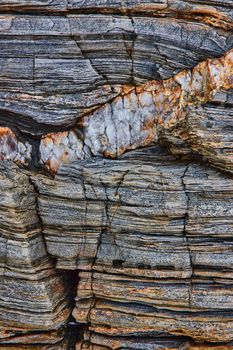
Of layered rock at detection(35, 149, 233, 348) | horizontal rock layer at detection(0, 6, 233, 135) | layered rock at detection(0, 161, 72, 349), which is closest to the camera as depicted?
horizontal rock layer at detection(0, 6, 233, 135)

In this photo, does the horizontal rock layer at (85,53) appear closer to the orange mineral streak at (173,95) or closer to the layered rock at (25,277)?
the orange mineral streak at (173,95)

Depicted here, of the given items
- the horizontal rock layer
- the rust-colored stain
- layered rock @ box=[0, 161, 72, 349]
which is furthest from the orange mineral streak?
layered rock @ box=[0, 161, 72, 349]

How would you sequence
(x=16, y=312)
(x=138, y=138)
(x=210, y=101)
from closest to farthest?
1. (x=210, y=101)
2. (x=138, y=138)
3. (x=16, y=312)

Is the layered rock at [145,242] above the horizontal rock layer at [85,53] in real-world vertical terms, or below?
below

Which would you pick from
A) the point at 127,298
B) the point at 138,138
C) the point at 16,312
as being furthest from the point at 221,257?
the point at 16,312

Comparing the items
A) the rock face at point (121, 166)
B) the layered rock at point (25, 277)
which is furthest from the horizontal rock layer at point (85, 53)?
the layered rock at point (25, 277)

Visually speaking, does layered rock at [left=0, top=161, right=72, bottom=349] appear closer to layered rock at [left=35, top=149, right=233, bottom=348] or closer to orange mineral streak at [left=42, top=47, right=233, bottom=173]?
layered rock at [left=35, top=149, right=233, bottom=348]

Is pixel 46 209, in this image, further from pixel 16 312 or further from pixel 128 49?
pixel 128 49

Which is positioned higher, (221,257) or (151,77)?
(151,77)

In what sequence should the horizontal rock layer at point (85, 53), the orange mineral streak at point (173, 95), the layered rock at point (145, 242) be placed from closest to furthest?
1. the orange mineral streak at point (173, 95)
2. the horizontal rock layer at point (85, 53)
3. the layered rock at point (145, 242)
